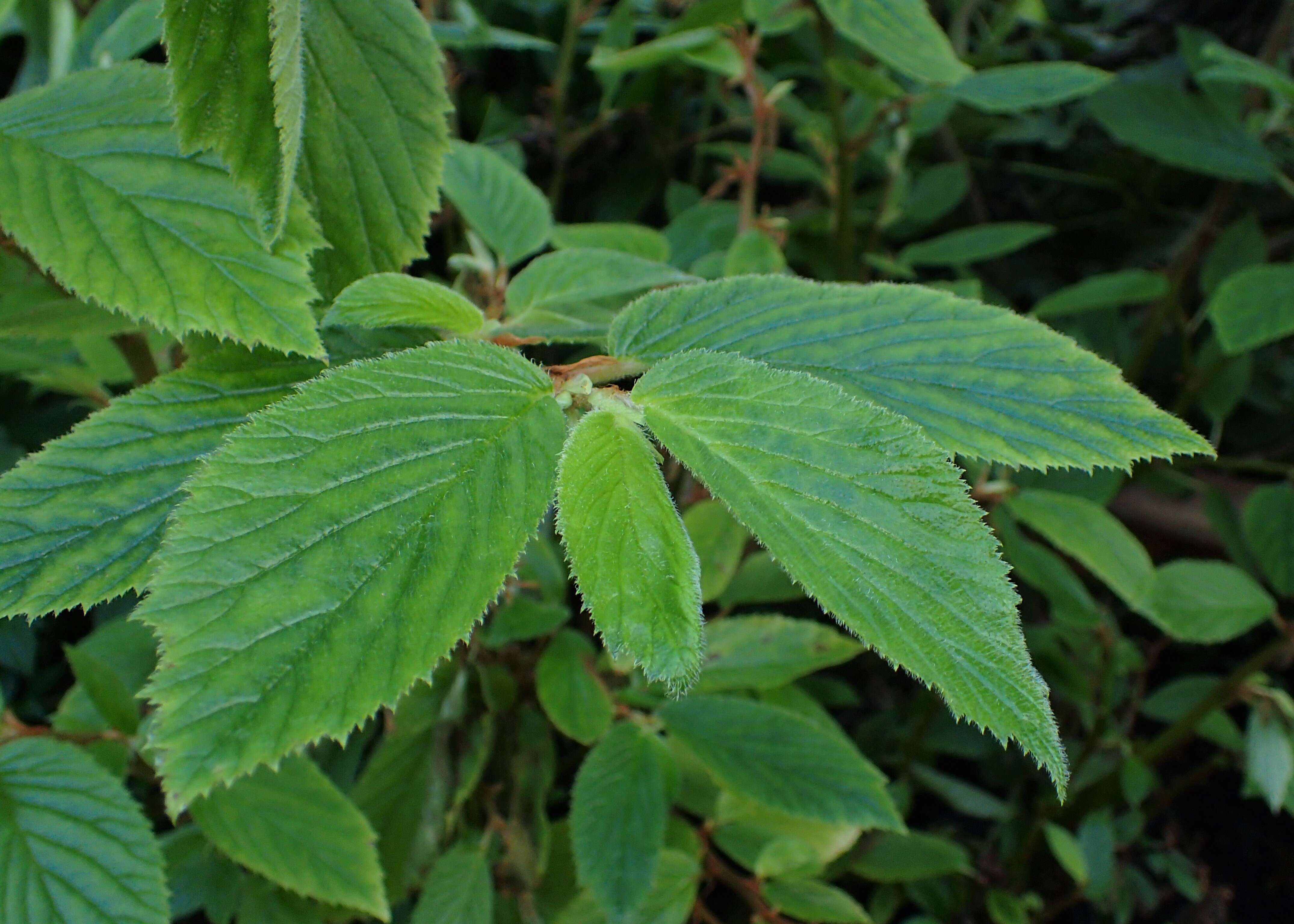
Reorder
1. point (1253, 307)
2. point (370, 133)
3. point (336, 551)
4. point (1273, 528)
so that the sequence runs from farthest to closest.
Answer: point (1273, 528) → point (1253, 307) → point (370, 133) → point (336, 551)

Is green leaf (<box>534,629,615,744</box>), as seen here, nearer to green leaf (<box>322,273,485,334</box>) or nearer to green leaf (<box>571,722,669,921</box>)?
green leaf (<box>571,722,669,921</box>)

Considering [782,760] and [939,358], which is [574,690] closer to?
[782,760]

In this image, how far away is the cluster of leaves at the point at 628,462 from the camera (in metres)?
0.26

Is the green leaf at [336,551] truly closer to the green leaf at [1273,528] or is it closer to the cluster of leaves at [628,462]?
the cluster of leaves at [628,462]

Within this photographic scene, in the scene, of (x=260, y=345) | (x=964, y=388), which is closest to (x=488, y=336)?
(x=260, y=345)

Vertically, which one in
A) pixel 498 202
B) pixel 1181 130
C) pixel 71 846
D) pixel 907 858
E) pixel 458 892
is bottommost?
pixel 907 858

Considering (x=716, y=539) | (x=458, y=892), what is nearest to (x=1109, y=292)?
(x=716, y=539)

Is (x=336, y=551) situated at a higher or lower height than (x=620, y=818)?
higher

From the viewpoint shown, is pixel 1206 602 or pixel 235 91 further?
pixel 1206 602

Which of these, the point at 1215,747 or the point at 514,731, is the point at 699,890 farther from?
the point at 1215,747

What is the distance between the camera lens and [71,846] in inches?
16.0

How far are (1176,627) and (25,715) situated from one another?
0.98m

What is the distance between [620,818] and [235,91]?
0.44m

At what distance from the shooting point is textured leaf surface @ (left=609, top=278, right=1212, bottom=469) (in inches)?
12.9
